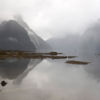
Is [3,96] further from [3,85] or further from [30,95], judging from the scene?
[3,85]

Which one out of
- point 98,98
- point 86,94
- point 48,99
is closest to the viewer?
point 48,99

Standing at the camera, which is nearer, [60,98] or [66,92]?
[60,98]

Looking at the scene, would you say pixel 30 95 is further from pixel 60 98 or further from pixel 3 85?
pixel 3 85

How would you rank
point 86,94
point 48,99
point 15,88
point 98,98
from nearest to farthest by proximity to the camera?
point 48,99
point 98,98
point 86,94
point 15,88

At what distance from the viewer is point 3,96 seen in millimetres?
23828

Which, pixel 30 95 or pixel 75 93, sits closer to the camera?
pixel 30 95

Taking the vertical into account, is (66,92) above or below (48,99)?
below

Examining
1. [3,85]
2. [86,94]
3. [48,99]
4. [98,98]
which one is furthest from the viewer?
[3,85]

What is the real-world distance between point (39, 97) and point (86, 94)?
23.3 ft

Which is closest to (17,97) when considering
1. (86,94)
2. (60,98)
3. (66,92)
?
(60,98)

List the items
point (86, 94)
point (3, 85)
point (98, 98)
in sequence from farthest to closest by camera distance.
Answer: point (3, 85)
point (86, 94)
point (98, 98)

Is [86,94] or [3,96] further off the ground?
[3,96]

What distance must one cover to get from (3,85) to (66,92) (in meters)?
11.3

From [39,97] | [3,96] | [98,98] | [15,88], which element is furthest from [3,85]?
[98,98]
